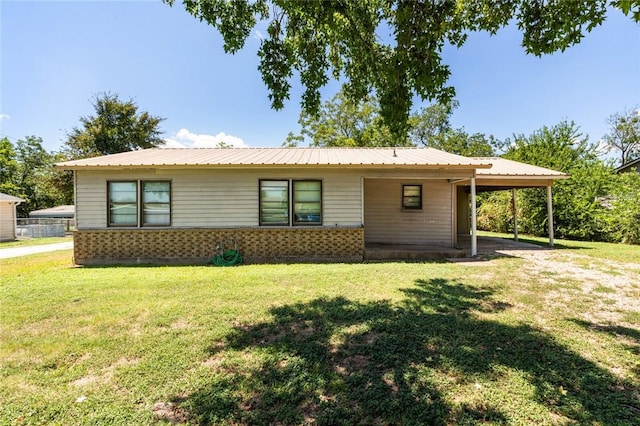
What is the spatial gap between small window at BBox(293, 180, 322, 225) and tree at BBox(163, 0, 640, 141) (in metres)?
3.74

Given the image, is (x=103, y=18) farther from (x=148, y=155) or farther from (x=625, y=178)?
(x=625, y=178)

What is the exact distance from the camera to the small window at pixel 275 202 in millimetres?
9336

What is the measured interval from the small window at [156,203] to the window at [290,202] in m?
2.80

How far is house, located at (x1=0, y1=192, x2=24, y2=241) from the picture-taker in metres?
18.7

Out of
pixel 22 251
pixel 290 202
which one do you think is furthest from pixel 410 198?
pixel 22 251

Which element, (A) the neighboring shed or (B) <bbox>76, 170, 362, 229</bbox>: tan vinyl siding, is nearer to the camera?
(B) <bbox>76, 170, 362, 229</bbox>: tan vinyl siding

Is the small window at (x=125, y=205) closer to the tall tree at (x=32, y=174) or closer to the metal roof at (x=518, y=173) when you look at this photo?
the metal roof at (x=518, y=173)

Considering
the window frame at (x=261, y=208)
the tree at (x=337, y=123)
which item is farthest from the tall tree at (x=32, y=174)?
the window frame at (x=261, y=208)

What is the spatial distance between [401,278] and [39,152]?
54238 mm

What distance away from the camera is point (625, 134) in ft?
118

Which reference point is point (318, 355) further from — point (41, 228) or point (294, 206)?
point (41, 228)

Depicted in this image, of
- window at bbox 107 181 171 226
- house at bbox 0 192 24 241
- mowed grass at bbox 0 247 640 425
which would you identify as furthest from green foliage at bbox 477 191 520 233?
house at bbox 0 192 24 241

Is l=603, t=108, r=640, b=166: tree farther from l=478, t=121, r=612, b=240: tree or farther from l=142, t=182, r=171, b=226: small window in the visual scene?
l=142, t=182, r=171, b=226: small window

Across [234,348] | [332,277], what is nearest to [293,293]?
[332,277]
